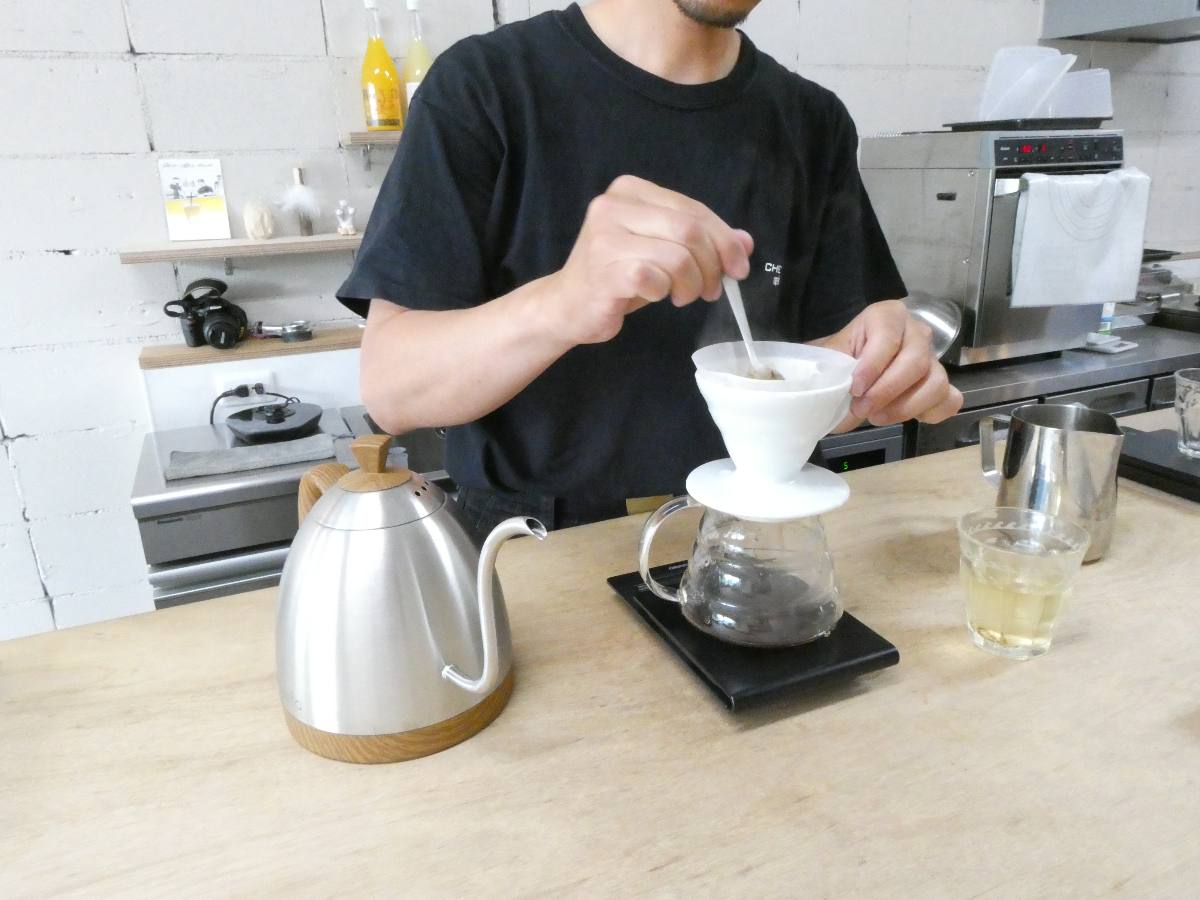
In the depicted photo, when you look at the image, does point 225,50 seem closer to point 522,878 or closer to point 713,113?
point 713,113

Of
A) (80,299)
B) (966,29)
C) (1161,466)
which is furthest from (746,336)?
(966,29)

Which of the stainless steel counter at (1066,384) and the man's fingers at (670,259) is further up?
the man's fingers at (670,259)

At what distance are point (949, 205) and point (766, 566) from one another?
2.01 m

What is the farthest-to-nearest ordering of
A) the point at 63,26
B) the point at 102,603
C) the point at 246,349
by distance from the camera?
the point at 102,603, the point at 246,349, the point at 63,26

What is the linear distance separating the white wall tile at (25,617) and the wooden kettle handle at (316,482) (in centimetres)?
192

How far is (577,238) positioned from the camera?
964 mm

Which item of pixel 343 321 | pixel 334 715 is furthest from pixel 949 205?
pixel 334 715

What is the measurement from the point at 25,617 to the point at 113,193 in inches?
46.2

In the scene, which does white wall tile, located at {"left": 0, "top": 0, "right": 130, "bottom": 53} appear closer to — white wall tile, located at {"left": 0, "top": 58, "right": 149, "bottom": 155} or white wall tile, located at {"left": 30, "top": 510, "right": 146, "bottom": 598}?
white wall tile, located at {"left": 0, "top": 58, "right": 149, "bottom": 155}

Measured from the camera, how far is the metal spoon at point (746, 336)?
746 mm

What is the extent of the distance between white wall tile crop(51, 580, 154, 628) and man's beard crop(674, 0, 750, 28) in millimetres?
2077

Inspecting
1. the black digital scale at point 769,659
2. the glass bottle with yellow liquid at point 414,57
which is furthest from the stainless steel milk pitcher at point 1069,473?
the glass bottle with yellow liquid at point 414,57

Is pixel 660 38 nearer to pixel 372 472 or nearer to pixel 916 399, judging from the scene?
pixel 916 399

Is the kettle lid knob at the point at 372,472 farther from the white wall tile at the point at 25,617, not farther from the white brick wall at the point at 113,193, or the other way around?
the white wall tile at the point at 25,617
